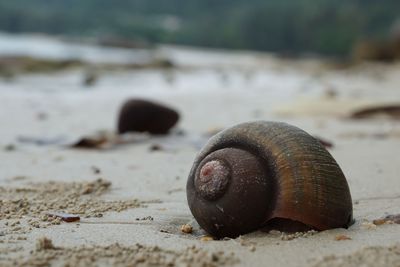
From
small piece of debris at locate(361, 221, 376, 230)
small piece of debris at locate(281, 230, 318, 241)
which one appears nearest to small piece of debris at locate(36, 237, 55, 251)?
small piece of debris at locate(281, 230, 318, 241)

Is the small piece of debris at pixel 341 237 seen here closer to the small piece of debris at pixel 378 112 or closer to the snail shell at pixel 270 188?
the snail shell at pixel 270 188

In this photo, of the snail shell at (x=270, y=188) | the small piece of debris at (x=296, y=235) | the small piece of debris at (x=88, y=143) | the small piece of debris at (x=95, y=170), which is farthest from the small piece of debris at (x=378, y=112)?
the small piece of debris at (x=296, y=235)

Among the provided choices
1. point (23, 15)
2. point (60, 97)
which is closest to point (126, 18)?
point (23, 15)

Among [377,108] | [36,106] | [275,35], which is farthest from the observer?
[275,35]

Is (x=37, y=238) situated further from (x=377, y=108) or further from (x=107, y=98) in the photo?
(x=107, y=98)

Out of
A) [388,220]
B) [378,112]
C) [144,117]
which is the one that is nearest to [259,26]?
[378,112]

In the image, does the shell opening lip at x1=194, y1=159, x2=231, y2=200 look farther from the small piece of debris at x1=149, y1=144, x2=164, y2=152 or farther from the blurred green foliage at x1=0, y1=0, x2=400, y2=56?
the blurred green foliage at x1=0, y1=0, x2=400, y2=56
